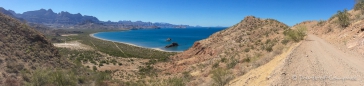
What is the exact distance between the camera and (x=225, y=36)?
3906cm

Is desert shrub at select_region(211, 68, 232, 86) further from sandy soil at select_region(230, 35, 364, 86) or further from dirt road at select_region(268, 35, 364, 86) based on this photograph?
dirt road at select_region(268, 35, 364, 86)

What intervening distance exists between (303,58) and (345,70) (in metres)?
2.24

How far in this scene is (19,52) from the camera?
2069 cm

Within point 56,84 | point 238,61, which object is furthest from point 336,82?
point 56,84

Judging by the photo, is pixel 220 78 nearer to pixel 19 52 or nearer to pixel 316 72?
pixel 316 72

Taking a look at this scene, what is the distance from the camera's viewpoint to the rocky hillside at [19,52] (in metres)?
16.9

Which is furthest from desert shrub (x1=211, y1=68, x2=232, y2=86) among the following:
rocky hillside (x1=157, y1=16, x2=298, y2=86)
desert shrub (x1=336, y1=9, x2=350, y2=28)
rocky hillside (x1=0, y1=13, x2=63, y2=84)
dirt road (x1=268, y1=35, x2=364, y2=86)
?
desert shrub (x1=336, y1=9, x2=350, y2=28)

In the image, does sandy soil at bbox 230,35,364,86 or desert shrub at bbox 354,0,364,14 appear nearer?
sandy soil at bbox 230,35,364,86

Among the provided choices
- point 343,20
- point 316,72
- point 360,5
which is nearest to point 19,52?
point 316,72

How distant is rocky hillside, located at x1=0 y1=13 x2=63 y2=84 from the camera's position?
665 inches

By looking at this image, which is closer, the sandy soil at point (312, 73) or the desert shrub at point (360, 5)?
the sandy soil at point (312, 73)

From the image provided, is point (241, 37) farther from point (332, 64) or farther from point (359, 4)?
point (332, 64)

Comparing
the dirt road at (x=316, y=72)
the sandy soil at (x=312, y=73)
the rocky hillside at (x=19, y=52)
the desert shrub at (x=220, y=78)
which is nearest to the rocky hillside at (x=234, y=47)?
the desert shrub at (x=220, y=78)

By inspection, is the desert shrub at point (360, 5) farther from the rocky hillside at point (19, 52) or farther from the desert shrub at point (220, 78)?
the rocky hillside at point (19, 52)
